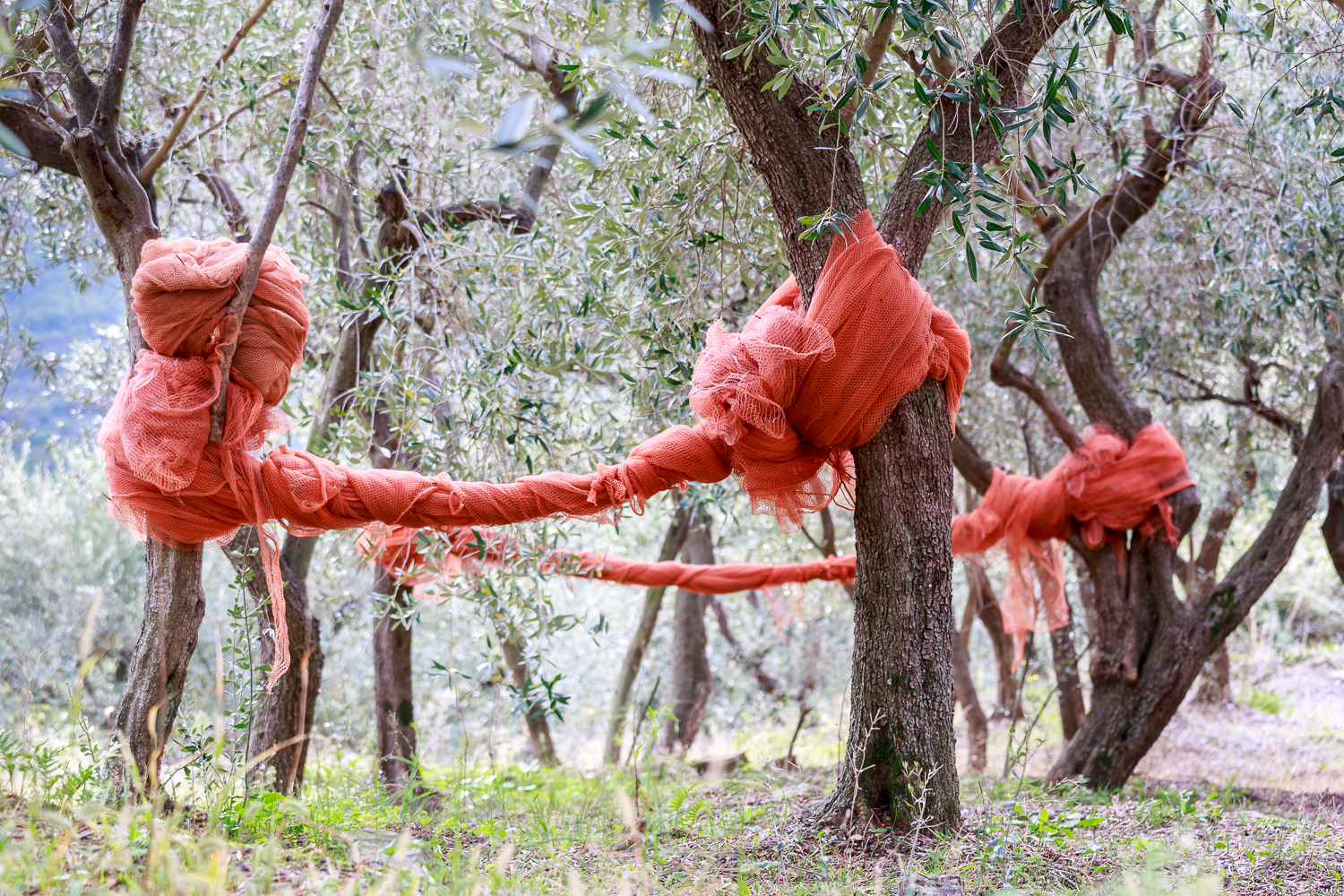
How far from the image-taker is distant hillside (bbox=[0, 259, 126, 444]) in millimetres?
4797

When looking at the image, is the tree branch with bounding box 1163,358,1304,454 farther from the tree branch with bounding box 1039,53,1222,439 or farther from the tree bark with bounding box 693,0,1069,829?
the tree bark with bounding box 693,0,1069,829

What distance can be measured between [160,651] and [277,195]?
1295 millimetres

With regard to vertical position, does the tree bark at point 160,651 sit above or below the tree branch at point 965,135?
below

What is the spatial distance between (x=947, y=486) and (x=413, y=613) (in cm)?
214

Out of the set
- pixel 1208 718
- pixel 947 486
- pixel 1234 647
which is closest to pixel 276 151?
pixel 947 486

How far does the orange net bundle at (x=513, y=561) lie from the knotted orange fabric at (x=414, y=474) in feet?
1.44

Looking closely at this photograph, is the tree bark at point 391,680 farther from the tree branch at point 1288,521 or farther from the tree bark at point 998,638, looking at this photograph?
the tree branch at point 1288,521

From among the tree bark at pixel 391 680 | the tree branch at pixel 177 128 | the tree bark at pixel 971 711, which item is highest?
the tree branch at pixel 177 128

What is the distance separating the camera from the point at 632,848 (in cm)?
297

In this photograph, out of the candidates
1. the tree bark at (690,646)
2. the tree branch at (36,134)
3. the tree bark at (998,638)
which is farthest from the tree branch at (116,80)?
the tree bark at (998,638)

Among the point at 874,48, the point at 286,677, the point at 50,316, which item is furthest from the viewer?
the point at 50,316

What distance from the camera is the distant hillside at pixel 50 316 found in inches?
189

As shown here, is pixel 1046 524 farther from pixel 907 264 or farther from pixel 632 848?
pixel 632 848

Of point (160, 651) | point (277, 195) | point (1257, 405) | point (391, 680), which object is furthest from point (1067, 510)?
point (160, 651)
